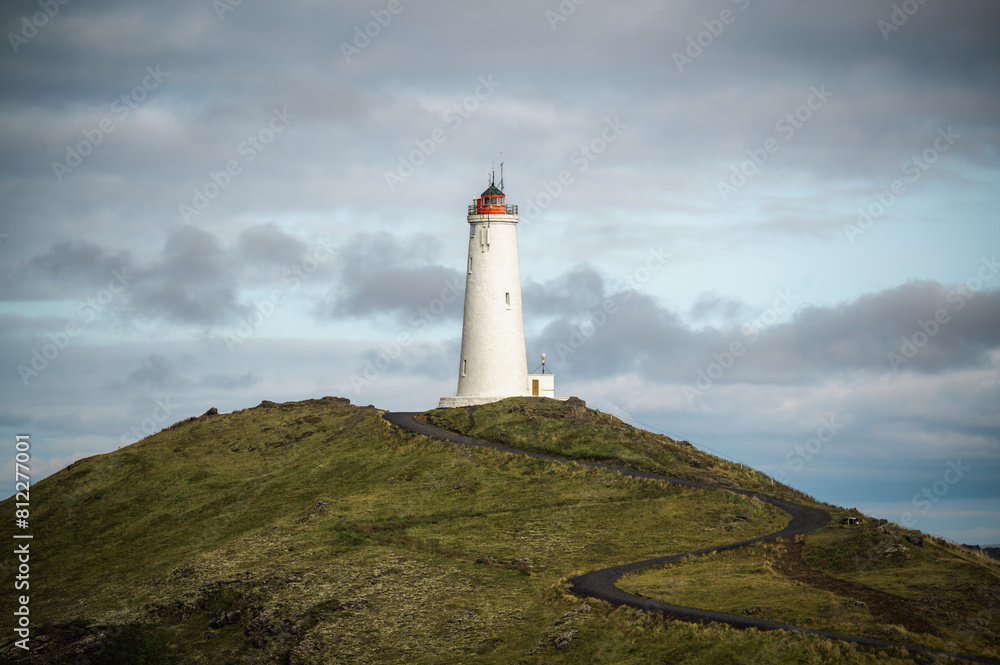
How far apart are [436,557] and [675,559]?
1376cm

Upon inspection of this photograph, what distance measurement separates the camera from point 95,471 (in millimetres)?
85688

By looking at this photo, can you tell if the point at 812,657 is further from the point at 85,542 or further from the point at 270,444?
the point at 270,444

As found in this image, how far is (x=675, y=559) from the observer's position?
2009 inches

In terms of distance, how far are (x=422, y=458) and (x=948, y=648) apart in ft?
152

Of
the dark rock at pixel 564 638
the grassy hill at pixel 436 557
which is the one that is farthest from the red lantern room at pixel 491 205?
the dark rock at pixel 564 638

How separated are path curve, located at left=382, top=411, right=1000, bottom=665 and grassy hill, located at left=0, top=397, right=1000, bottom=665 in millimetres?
1040

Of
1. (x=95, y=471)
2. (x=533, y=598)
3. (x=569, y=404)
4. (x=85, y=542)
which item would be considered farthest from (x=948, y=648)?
(x=95, y=471)

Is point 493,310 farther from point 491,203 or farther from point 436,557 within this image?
point 436,557

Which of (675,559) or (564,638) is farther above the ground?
(675,559)

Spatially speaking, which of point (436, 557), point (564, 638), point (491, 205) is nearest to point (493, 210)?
point (491, 205)

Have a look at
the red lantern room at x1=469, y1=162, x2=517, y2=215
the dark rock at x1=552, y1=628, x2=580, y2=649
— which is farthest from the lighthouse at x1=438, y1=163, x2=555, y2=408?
the dark rock at x1=552, y1=628, x2=580, y2=649

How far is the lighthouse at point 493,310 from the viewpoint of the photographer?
89.6 meters

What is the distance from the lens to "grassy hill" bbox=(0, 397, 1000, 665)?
4075 centimetres

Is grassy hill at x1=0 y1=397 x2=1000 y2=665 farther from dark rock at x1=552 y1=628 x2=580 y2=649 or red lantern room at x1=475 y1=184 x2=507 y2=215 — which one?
red lantern room at x1=475 y1=184 x2=507 y2=215
